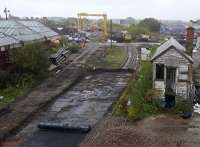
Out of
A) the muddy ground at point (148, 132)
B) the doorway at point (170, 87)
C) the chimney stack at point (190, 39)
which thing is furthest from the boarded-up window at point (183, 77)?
the chimney stack at point (190, 39)

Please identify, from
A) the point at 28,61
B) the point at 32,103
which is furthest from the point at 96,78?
the point at 32,103

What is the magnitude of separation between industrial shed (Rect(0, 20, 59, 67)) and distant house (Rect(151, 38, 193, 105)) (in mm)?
14485

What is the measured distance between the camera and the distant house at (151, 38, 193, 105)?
57.3 feet

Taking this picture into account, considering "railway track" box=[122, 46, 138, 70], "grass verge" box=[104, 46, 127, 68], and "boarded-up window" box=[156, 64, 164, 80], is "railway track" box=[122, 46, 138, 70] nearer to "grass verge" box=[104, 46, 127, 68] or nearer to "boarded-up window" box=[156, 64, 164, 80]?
"grass verge" box=[104, 46, 127, 68]

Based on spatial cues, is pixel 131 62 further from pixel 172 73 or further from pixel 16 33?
pixel 172 73

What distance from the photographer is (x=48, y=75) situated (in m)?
29.5

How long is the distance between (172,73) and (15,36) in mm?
20018

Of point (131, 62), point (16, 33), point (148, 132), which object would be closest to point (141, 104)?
point (148, 132)

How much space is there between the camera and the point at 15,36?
3272cm

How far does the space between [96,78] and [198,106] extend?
41.5 feet

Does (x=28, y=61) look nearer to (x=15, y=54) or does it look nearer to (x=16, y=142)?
(x=15, y=54)

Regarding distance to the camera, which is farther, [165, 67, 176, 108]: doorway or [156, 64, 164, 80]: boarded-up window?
[156, 64, 164, 80]: boarded-up window

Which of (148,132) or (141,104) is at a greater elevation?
(141,104)

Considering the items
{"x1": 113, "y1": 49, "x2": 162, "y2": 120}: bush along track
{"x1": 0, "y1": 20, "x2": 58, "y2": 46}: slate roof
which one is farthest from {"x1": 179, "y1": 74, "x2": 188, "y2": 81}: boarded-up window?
{"x1": 0, "y1": 20, "x2": 58, "y2": 46}: slate roof
